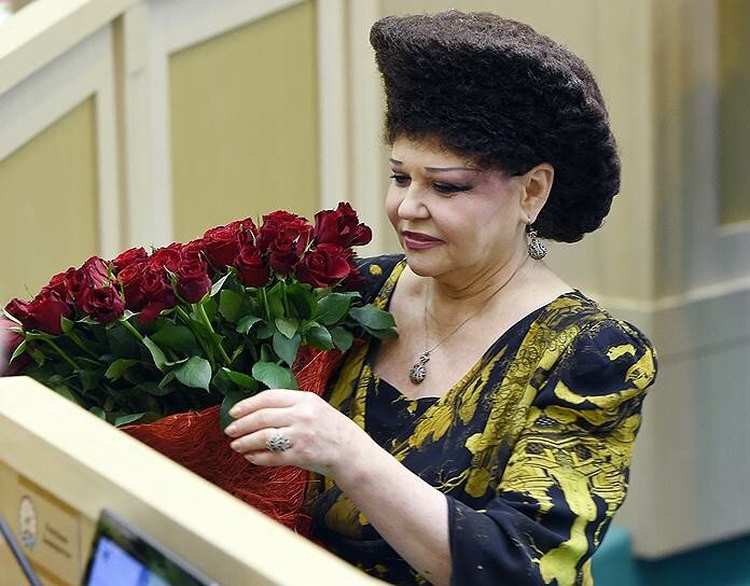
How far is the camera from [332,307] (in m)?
2.04

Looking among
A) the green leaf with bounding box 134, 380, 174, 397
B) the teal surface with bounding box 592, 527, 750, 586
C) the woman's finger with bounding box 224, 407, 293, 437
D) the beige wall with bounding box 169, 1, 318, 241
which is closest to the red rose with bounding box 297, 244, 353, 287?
the green leaf with bounding box 134, 380, 174, 397

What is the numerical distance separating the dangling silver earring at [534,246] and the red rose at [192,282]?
1.41 feet

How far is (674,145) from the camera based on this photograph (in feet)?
12.3

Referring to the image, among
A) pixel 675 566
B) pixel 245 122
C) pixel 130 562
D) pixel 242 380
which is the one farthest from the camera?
pixel 675 566

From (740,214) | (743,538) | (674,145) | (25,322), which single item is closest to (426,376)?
(25,322)

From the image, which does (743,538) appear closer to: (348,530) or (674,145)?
(674,145)

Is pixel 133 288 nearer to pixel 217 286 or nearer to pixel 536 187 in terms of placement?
pixel 217 286

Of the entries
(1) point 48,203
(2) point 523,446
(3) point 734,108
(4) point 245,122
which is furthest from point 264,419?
(3) point 734,108

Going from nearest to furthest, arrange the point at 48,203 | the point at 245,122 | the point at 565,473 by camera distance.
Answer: the point at 565,473, the point at 48,203, the point at 245,122

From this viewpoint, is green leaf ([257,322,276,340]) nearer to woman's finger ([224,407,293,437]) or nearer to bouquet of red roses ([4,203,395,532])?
bouquet of red roses ([4,203,395,532])

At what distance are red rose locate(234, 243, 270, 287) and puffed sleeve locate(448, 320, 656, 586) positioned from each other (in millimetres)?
359

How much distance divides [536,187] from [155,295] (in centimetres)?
50

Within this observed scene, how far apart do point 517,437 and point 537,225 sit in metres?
0.33

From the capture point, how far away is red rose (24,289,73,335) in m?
1.92
